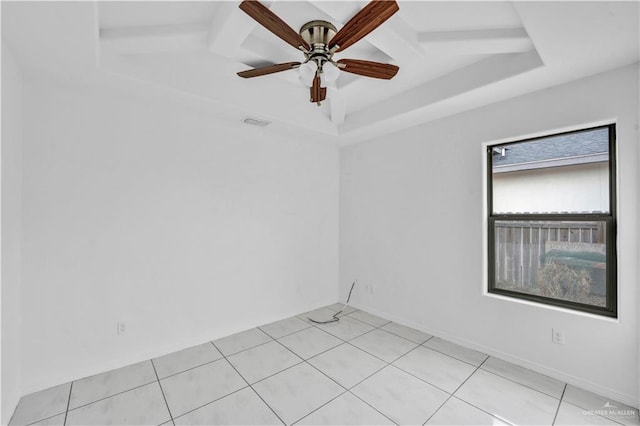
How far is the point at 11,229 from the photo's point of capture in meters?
1.95

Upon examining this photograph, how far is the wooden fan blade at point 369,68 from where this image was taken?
6.04ft

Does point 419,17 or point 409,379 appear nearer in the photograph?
point 419,17

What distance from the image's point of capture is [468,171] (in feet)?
9.59

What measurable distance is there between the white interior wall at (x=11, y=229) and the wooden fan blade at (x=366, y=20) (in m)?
2.08

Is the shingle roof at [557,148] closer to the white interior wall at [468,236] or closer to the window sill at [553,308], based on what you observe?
the white interior wall at [468,236]

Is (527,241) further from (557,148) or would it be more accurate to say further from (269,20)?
(269,20)

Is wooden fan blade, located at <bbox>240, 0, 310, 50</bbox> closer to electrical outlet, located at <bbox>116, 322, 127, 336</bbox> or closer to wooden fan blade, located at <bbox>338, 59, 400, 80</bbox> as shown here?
wooden fan blade, located at <bbox>338, 59, 400, 80</bbox>

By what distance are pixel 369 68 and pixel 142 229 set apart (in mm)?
2424

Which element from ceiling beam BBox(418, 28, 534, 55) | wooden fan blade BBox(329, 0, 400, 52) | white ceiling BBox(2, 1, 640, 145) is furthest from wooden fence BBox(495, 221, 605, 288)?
wooden fan blade BBox(329, 0, 400, 52)

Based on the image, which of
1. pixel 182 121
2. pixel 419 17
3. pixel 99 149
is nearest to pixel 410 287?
pixel 419 17

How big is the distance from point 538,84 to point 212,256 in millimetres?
3441

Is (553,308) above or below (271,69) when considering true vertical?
below

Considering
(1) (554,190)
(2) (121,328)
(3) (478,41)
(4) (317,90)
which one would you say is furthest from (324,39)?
(2) (121,328)

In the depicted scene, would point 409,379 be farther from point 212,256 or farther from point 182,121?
point 182,121
